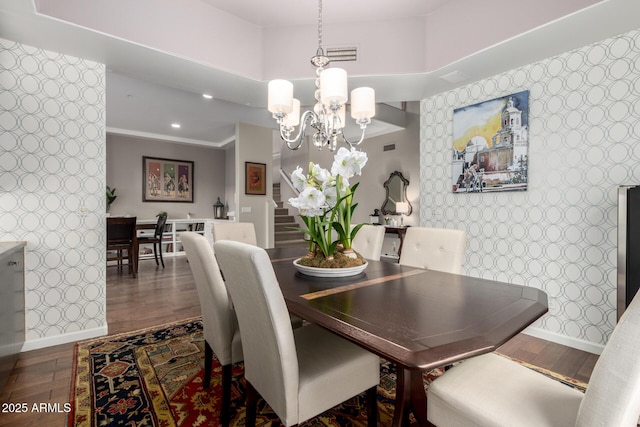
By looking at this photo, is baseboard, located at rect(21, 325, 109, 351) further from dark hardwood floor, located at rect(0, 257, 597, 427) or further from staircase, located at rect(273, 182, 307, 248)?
staircase, located at rect(273, 182, 307, 248)

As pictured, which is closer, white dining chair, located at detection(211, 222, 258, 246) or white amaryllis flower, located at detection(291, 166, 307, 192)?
white amaryllis flower, located at detection(291, 166, 307, 192)

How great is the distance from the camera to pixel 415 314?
107cm

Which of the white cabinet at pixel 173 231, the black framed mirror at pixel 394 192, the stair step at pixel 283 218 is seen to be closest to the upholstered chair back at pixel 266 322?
the black framed mirror at pixel 394 192

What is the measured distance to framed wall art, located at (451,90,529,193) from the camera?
2.71 meters

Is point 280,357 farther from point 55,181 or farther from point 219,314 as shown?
point 55,181

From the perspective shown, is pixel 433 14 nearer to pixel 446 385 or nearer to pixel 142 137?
pixel 446 385

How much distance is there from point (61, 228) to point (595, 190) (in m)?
4.20

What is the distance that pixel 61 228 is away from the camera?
2.51m

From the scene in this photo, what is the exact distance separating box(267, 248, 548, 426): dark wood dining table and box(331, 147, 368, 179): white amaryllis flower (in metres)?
0.56

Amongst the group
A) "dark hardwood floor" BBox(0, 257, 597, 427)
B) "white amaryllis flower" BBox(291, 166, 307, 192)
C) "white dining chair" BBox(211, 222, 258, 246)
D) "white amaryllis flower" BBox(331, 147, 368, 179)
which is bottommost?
"dark hardwood floor" BBox(0, 257, 597, 427)

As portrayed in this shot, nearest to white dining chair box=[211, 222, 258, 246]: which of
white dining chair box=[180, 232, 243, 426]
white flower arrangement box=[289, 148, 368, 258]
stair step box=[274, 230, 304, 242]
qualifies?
white dining chair box=[180, 232, 243, 426]

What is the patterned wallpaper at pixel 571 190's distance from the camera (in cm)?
225

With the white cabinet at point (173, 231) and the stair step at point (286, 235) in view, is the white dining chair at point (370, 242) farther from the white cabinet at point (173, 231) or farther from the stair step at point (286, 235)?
the white cabinet at point (173, 231)


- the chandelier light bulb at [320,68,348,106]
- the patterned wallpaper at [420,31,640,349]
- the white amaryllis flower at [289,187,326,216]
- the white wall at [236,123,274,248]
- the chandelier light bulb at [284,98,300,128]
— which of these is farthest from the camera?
the white wall at [236,123,274,248]
